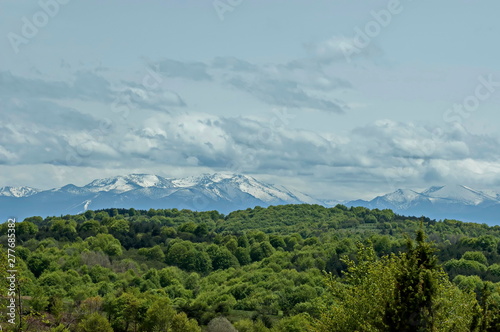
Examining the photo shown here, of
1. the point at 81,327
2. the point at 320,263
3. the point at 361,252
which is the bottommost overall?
the point at 81,327

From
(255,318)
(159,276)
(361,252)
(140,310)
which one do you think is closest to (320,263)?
(159,276)

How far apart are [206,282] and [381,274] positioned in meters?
162

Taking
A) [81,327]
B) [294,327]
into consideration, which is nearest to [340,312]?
[294,327]

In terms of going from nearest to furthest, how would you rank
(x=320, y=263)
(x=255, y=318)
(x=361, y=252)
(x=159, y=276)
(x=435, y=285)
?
1. (x=435, y=285)
2. (x=361, y=252)
3. (x=255, y=318)
4. (x=159, y=276)
5. (x=320, y=263)

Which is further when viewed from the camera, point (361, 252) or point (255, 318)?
point (255, 318)

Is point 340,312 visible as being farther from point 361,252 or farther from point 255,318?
point 255,318

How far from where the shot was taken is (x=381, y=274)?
39.1m

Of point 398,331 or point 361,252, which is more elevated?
point 361,252

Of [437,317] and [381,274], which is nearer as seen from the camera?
[437,317]

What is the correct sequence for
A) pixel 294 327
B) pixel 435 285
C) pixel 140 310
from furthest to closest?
pixel 140 310, pixel 294 327, pixel 435 285

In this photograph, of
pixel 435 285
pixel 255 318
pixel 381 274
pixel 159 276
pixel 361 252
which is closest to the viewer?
pixel 435 285

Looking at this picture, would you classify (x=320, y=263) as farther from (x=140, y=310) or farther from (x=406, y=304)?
(x=406, y=304)

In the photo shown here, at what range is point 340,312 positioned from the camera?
41.1 metres

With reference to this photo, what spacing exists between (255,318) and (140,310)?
1017 inches
